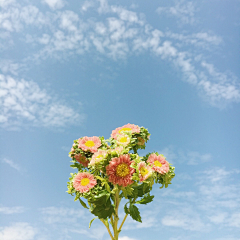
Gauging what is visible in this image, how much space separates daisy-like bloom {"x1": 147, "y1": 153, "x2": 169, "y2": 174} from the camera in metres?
3.81

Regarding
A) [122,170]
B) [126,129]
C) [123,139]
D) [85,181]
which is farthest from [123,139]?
[85,181]

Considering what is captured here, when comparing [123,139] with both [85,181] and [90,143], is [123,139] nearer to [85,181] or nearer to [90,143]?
[90,143]

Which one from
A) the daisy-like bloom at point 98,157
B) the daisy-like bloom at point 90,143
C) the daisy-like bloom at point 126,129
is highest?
the daisy-like bloom at point 126,129

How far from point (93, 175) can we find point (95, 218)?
0.69 metres

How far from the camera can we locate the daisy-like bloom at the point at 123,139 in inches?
151

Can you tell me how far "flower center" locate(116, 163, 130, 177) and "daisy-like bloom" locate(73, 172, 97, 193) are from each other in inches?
16.5

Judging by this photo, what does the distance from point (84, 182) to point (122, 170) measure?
61 cm

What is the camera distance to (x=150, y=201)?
12.9 ft

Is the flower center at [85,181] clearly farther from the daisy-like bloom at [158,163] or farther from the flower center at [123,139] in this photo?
the daisy-like bloom at [158,163]

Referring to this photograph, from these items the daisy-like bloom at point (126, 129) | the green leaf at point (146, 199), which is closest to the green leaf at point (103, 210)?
the green leaf at point (146, 199)

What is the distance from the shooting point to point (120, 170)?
139 inches

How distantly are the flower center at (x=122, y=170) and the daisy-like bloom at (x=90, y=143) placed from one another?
2.29ft

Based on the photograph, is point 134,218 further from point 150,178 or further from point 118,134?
point 118,134

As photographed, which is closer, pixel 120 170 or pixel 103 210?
pixel 120 170
